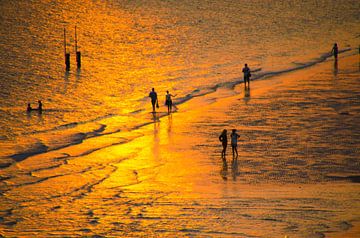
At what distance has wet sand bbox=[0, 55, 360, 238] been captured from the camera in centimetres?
1833

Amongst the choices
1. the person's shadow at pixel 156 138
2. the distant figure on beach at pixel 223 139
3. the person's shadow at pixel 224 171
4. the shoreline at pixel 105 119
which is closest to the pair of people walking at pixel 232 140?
the distant figure on beach at pixel 223 139

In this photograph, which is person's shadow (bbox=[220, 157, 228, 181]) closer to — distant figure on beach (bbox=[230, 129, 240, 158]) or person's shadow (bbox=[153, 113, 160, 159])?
distant figure on beach (bbox=[230, 129, 240, 158])

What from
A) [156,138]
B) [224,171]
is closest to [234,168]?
[224,171]

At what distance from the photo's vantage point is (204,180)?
73.0 ft

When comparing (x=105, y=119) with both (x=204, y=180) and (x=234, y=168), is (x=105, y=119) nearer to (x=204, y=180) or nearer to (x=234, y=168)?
(x=234, y=168)

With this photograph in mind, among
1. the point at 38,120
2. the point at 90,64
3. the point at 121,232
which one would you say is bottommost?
the point at 121,232

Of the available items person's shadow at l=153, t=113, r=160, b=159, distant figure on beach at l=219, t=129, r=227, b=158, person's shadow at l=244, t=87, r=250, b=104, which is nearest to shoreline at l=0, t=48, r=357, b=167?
person's shadow at l=153, t=113, r=160, b=159

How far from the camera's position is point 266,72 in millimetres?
48406

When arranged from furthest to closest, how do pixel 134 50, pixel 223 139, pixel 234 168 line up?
pixel 134 50 < pixel 223 139 < pixel 234 168

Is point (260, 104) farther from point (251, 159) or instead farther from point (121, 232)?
point (121, 232)

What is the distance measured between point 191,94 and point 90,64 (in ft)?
58.1

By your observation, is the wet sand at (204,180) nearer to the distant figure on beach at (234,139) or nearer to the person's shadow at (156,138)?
the person's shadow at (156,138)

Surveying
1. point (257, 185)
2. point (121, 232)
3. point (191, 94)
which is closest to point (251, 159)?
point (257, 185)

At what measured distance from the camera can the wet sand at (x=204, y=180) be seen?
722 inches
